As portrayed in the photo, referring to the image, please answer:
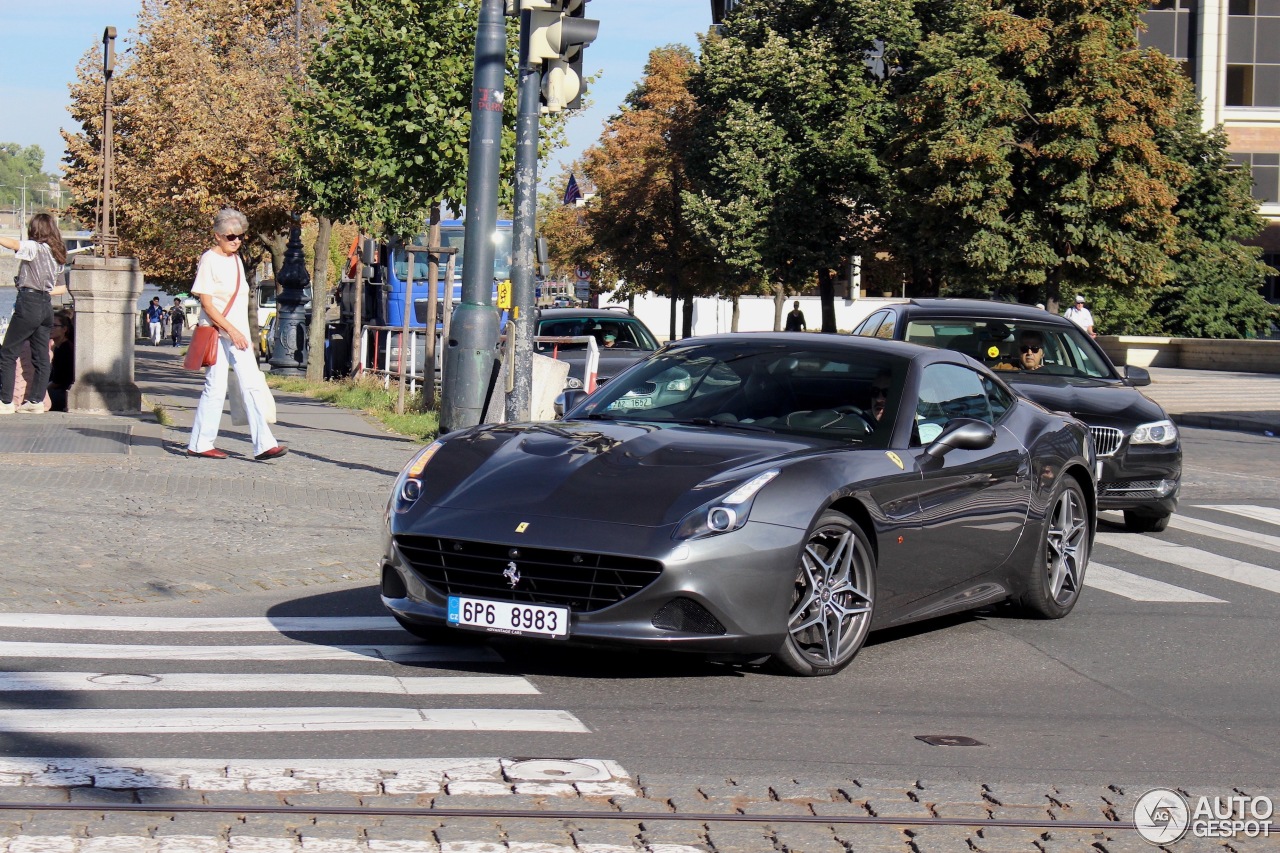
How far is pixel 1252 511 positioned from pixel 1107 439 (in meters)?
3.06

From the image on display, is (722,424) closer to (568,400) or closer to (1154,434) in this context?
(568,400)

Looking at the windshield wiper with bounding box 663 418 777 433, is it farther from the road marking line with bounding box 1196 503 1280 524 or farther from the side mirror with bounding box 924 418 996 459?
the road marking line with bounding box 1196 503 1280 524

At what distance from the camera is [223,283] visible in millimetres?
12430

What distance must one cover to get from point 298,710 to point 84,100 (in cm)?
5396

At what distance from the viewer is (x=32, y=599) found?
313 inches

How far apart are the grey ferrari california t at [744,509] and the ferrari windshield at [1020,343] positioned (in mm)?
4659

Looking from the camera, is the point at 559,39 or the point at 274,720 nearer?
the point at 274,720

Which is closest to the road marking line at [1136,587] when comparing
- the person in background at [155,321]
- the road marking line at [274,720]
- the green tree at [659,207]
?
the road marking line at [274,720]

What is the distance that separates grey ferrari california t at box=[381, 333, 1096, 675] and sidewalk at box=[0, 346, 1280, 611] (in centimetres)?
232

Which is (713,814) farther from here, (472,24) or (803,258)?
(803,258)

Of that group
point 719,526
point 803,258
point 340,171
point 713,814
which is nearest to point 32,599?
point 719,526

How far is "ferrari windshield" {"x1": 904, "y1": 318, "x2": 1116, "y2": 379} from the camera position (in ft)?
42.3

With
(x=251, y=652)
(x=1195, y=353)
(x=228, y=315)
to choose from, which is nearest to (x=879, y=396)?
(x=251, y=652)

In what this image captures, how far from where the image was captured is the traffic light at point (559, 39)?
10.7m
